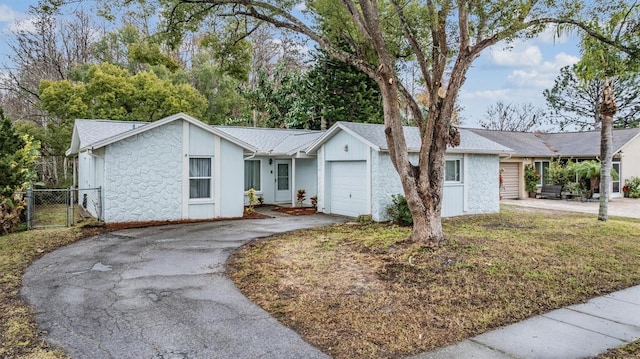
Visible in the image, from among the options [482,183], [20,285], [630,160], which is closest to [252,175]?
[482,183]

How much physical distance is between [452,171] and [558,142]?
51.1ft

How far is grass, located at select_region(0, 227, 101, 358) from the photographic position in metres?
→ 4.13

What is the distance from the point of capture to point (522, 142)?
2509cm

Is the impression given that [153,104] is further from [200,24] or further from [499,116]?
[499,116]

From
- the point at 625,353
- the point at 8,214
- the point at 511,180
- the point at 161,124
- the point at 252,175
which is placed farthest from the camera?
the point at 511,180

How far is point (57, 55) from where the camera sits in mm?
24734

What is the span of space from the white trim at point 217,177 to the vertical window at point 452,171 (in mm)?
7775

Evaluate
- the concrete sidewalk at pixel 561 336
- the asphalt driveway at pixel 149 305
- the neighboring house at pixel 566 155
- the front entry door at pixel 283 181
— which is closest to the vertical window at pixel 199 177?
the asphalt driveway at pixel 149 305

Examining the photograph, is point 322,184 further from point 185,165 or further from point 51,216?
point 51,216

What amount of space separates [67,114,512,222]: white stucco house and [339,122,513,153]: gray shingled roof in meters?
0.04

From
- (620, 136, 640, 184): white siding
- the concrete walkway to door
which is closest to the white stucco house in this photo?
the concrete walkway to door

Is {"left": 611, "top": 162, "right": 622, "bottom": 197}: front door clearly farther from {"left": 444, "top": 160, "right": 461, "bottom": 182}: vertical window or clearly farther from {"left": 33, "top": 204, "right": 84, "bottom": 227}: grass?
{"left": 33, "top": 204, "right": 84, "bottom": 227}: grass

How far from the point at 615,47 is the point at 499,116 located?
108ft

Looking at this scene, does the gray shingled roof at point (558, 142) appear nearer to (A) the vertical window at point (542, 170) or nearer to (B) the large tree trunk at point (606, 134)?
(A) the vertical window at point (542, 170)
